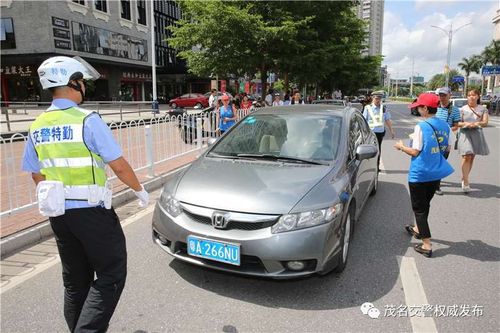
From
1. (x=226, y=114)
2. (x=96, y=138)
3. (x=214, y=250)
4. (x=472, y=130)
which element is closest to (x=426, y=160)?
(x=214, y=250)

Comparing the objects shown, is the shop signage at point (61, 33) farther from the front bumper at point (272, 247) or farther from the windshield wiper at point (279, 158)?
the front bumper at point (272, 247)

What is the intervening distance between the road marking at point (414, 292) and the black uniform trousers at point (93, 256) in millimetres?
2174

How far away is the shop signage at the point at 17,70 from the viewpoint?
107 ft

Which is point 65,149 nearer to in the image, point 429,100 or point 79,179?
point 79,179

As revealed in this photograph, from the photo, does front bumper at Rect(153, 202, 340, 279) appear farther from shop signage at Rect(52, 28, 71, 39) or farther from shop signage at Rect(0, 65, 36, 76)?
shop signage at Rect(0, 65, 36, 76)

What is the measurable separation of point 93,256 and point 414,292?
8.69 ft

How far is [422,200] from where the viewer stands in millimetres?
4281

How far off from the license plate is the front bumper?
0.13ft

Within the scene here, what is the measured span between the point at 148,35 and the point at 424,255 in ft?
148

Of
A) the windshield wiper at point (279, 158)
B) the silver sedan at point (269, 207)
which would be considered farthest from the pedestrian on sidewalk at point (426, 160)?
the windshield wiper at point (279, 158)

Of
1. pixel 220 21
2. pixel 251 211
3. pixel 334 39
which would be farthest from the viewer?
pixel 334 39

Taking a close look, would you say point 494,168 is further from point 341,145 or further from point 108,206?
point 108,206

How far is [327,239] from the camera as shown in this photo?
3.20 metres

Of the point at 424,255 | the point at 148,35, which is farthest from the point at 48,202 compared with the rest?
the point at 148,35
